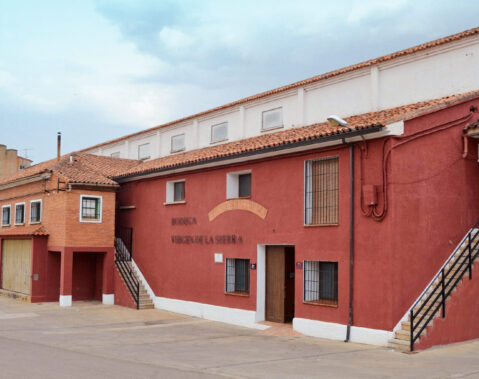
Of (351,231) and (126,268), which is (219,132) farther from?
(351,231)

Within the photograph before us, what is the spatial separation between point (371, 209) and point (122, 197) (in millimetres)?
12897

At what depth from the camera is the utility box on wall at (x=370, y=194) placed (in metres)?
13.5

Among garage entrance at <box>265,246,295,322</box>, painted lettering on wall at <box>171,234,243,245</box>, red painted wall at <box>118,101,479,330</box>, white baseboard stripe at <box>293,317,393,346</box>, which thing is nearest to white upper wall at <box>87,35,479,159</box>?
red painted wall at <box>118,101,479,330</box>

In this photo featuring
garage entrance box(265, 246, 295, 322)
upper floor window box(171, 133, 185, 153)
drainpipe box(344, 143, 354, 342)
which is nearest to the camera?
drainpipe box(344, 143, 354, 342)

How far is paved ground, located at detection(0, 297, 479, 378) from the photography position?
10.2 metres

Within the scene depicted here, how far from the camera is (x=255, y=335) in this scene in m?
15.5

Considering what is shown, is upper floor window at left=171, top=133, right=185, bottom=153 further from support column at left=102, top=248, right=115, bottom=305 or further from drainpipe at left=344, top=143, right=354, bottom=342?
drainpipe at left=344, top=143, right=354, bottom=342

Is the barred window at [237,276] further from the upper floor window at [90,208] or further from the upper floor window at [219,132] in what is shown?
the upper floor window at [90,208]

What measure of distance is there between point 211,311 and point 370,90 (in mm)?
8769

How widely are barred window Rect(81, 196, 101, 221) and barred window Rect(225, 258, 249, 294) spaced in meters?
6.74

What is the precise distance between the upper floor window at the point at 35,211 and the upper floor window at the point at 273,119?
32.7ft

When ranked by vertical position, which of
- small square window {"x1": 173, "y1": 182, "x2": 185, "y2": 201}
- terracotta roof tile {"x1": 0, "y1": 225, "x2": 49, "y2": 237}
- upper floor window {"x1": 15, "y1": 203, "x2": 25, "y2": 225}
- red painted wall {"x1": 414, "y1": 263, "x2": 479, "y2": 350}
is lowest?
red painted wall {"x1": 414, "y1": 263, "x2": 479, "y2": 350}

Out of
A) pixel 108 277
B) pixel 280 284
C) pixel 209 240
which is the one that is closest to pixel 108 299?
pixel 108 277

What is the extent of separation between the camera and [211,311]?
1856 cm
